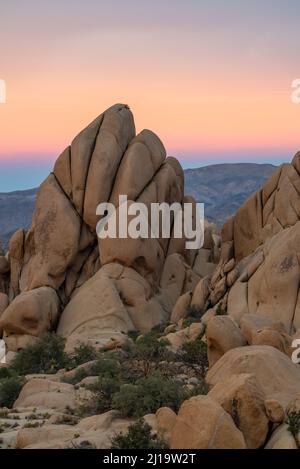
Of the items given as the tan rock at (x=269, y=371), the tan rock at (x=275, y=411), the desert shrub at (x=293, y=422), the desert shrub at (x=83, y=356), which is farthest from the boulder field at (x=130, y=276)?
the desert shrub at (x=293, y=422)

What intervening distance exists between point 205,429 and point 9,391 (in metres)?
13.1

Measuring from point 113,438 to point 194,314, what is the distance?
23454mm

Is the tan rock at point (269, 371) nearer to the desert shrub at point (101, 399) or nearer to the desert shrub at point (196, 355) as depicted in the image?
the desert shrub at point (101, 399)

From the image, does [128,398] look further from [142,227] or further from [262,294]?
[142,227]

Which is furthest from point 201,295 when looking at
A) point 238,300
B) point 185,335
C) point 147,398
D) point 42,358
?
point 147,398

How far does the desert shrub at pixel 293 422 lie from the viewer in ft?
53.3

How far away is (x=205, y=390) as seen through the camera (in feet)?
67.9

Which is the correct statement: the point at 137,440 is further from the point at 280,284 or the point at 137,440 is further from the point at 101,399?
the point at 280,284

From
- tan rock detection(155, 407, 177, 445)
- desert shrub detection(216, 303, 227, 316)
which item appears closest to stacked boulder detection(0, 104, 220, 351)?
desert shrub detection(216, 303, 227, 316)

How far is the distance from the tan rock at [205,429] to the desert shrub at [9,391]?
11.8 m

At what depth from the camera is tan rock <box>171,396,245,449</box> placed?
624 inches

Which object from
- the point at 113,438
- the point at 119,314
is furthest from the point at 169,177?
the point at 113,438

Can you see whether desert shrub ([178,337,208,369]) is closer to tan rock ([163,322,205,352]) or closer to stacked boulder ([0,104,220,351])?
tan rock ([163,322,205,352])

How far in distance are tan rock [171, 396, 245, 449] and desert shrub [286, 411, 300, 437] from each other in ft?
3.47
